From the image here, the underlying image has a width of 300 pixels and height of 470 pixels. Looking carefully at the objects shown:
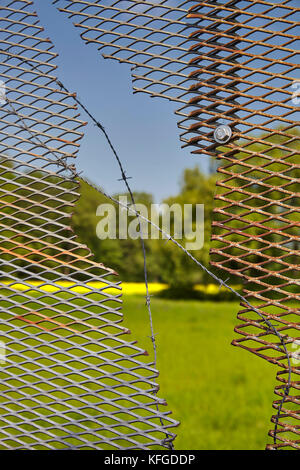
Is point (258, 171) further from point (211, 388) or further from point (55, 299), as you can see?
point (211, 388)

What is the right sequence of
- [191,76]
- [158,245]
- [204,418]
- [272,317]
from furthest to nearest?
[158,245] → [204,418] → [191,76] → [272,317]

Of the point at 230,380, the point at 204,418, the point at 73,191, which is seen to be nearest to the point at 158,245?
the point at 230,380

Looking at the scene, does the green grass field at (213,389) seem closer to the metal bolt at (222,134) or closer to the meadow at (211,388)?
the meadow at (211,388)

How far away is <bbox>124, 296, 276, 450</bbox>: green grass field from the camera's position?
3229 mm

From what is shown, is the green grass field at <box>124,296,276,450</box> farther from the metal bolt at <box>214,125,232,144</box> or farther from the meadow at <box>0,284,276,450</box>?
the metal bolt at <box>214,125,232,144</box>

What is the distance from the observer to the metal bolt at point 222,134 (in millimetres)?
1646

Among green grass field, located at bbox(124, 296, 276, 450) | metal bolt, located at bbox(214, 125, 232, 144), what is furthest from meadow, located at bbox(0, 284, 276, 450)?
metal bolt, located at bbox(214, 125, 232, 144)

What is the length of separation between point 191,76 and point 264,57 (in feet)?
0.97

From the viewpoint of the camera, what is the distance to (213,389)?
4480mm

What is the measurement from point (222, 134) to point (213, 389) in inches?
139

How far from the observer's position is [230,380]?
16.3 feet

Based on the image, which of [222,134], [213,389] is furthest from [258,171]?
[213,389]

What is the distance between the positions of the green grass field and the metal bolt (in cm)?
88
